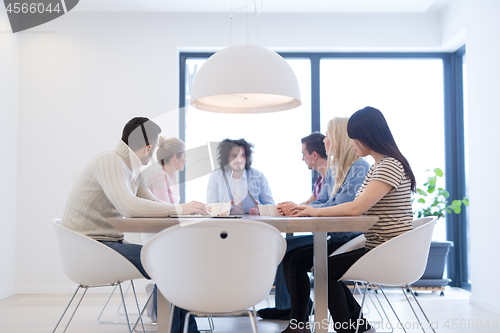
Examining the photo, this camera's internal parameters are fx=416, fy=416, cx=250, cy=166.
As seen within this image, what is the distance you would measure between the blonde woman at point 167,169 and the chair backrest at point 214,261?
961mm

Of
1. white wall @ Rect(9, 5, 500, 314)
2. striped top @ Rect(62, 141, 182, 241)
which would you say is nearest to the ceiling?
white wall @ Rect(9, 5, 500, 314)

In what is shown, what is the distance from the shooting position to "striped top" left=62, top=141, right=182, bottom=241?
5.96ft

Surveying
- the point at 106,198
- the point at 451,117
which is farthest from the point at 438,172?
the point at 106,198

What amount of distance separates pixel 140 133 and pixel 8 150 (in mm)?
2165

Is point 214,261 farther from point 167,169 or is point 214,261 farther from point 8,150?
point 8,150

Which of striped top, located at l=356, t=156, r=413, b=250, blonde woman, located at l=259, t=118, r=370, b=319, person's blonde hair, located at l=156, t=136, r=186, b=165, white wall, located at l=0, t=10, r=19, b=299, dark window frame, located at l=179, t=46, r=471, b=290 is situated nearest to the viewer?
striped top, located at l=356, t=156, r=413, b=250

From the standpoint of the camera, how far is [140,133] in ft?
7.27

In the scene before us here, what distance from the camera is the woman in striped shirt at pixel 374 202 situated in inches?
68.5

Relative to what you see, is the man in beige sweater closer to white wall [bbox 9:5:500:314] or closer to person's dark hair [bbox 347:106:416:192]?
person's dark hair [bbox 347:106:416:192]

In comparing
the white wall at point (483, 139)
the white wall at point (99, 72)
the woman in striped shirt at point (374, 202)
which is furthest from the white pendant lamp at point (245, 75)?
the white wall at point (99, 72)

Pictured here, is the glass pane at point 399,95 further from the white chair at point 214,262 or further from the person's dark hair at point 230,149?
the white chair at point 214,262

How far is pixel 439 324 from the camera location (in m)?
2.69

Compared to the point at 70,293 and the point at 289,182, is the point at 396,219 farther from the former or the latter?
the point at 70,293

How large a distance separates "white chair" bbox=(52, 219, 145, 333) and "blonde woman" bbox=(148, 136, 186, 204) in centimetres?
51
